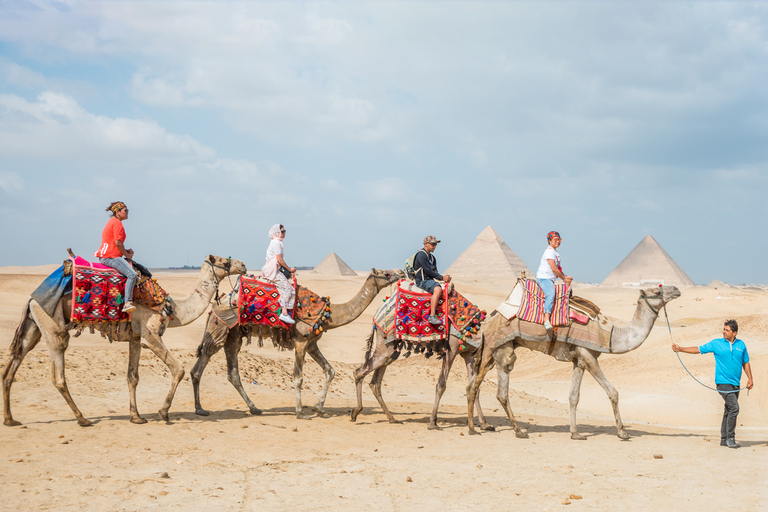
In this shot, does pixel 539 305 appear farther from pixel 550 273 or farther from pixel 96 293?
pixel 96 293

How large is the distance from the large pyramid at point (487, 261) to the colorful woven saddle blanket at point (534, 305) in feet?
274

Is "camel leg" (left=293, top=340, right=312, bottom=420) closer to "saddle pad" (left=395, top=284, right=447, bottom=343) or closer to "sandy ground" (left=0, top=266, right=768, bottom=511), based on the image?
"sandy ground" (left=0, top=266, right=768, bottom=511)

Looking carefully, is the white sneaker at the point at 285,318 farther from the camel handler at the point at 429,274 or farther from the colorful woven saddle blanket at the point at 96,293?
the colorful woven saddle blanket at the point at 96,293

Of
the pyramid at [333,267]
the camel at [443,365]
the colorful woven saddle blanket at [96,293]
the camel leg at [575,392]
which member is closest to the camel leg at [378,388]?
the camel at [443,365]

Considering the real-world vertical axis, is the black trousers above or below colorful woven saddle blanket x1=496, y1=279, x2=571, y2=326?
below

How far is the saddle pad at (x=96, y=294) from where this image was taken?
30.2 feet

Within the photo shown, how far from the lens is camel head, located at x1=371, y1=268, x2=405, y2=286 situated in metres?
11.1

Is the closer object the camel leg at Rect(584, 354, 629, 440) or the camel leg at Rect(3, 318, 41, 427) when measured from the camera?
the camel leg at Rect(3, 318, 41, 427)

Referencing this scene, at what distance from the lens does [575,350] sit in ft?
32.1

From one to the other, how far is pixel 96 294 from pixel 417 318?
4.60m

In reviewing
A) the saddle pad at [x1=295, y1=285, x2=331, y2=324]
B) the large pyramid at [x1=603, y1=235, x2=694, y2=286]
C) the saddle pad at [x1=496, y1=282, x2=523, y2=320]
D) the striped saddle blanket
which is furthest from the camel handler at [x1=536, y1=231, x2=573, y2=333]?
the large pyramid at [x1=603, y1=235, x2=694, y2=286]

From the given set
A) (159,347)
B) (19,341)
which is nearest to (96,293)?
(159,347)

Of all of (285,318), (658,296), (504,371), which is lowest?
(504,371)

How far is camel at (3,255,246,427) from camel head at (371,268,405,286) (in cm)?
217
